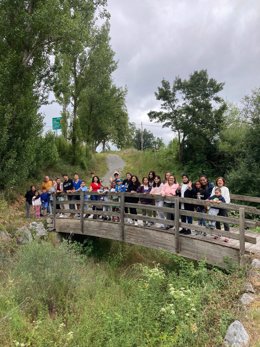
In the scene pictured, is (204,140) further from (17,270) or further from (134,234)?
(17,270)

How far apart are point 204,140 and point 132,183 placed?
59.2ft

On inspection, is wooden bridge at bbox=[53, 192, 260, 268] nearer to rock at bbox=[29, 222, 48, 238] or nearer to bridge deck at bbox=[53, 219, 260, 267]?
bridge deck at bbox=[53, 219, 260, 267]

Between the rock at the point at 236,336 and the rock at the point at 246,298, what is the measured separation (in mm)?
675

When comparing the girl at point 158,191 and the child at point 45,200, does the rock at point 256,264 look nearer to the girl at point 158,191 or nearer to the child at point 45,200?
the girl at point 158,191

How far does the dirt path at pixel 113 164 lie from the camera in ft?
91.7

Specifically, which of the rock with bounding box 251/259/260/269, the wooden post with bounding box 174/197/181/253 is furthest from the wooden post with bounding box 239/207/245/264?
the wooden post with bounding box 174/197/181/253

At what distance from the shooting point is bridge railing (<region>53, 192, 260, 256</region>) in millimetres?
6758

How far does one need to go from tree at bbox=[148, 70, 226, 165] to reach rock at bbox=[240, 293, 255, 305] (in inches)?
872

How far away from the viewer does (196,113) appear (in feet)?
87.5

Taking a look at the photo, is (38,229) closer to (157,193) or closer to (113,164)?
(157,193)

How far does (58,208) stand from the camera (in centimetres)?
1361

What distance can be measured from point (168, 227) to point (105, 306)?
3112 mm

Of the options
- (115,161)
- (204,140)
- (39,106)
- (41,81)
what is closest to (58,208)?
(39,106)

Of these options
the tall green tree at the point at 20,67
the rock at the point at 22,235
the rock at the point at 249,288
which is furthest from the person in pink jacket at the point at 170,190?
the tall green tree at the point at 20,67
